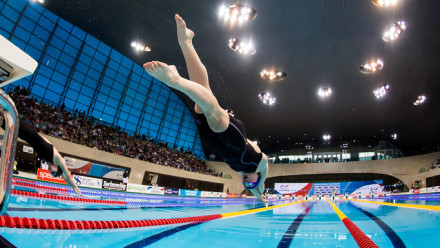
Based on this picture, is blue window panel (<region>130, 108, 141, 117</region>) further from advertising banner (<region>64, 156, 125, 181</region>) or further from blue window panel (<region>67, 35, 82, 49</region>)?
advertising banner (<region>64, 156, 125, 181</region>)

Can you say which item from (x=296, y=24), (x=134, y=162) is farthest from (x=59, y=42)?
(x=296, y=24)

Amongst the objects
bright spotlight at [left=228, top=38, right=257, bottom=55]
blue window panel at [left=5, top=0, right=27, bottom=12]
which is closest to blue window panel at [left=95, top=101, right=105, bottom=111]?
blue window panel at [left=5, top=0, right=27, bottom=12]

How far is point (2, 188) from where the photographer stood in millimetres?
917

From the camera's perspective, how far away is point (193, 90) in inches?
85.7

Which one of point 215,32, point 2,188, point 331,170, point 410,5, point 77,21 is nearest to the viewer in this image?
point 2,188

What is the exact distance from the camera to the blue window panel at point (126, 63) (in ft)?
72.7

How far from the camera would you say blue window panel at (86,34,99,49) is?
19562 millimetres

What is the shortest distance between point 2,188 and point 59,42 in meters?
22.4

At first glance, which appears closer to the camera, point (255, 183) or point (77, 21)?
point (255, 183)

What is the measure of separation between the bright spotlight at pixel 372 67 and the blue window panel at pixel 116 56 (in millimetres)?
19082

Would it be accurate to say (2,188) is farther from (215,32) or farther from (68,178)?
(215,32)

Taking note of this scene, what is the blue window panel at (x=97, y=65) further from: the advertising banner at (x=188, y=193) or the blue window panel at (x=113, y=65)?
the advertising banner at (x=188, y=193)

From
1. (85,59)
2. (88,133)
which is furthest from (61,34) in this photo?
(88,133)

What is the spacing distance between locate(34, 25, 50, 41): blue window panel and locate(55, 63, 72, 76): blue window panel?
2112mm
